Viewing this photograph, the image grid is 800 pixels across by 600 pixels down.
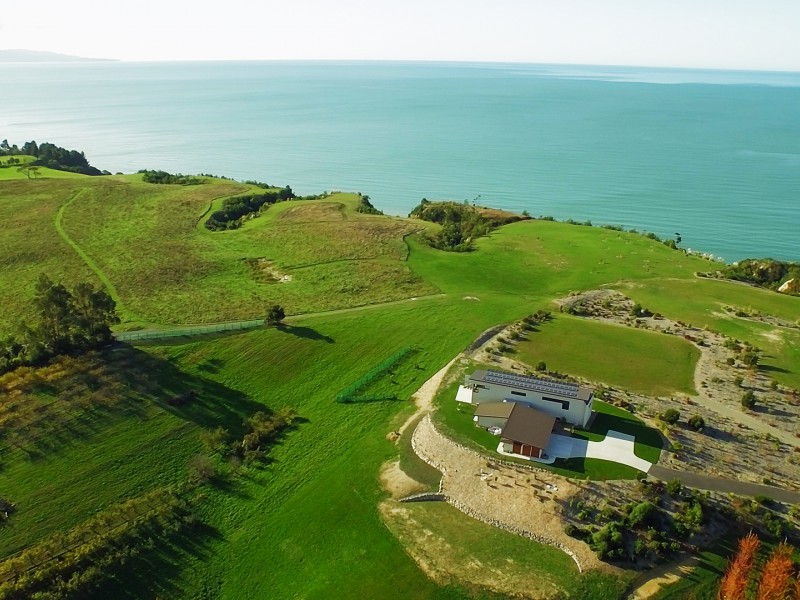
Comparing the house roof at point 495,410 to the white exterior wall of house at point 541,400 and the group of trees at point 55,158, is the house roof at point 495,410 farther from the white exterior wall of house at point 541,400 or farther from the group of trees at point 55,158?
the group of trees at point 55,158

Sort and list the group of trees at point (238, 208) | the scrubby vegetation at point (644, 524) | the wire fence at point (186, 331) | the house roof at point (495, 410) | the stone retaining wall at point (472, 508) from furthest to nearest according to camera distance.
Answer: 1. the group of trees at point (238, 208)
2. the wire fence at point (186, 331)
3. the house roof at point (495, 410)
4. the stone retaining wall at point (472, 508)
5. the scrubby vegetation at point (644, 524)

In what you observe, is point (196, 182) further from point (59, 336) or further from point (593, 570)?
point (593, 570)

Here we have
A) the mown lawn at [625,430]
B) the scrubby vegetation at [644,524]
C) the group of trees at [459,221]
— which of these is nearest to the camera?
the scrubby vegetation at [644,524]

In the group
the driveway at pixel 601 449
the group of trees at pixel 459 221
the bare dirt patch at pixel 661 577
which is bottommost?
the bare dirt patch at pixel 661 577

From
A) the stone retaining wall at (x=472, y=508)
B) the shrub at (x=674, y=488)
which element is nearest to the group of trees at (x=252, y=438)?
the stone retaining wall at (x=472, y=508)

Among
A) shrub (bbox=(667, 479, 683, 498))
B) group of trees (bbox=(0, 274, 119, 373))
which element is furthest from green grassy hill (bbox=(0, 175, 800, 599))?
shrub (bbox=(667, 479, 683, 498))

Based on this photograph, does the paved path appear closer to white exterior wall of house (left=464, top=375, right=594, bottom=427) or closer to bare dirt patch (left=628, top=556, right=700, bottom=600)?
bare dirt patch (left=628, top=556, right=700, bottom=600)
